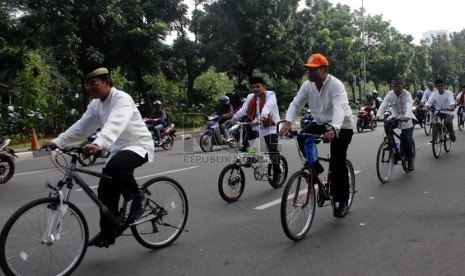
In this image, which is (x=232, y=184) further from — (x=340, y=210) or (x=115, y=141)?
(x=115, y=141)

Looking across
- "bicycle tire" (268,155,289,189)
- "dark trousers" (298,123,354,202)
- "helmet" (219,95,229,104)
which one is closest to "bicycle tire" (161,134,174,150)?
"helmet" (219,95,229,104)

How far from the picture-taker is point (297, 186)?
4.68 m

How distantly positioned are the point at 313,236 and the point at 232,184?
203 centimetres

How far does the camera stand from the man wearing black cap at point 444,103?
10.9 metres

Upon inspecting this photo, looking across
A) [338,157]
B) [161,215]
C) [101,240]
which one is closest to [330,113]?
[338,157]

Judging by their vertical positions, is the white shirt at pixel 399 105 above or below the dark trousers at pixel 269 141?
above

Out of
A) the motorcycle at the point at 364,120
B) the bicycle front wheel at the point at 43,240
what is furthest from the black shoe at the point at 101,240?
the motorcycle at the point at 364,120

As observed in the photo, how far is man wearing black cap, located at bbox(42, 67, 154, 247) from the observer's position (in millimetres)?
3922

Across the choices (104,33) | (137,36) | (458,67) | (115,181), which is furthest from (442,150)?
(458,67)

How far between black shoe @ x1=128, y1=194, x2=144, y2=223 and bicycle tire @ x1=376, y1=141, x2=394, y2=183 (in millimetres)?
4706

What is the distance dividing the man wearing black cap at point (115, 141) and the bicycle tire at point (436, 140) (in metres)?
7.97

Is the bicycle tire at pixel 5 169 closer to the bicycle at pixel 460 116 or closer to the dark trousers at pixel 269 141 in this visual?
the dark trousers at pixel 269 141

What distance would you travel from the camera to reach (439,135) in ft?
34.7

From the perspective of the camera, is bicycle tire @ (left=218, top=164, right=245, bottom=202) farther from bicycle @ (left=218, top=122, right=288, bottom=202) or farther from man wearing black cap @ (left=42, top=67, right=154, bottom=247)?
man wearing black cap @ (left=42, top=67, right=154, bottom=247)
